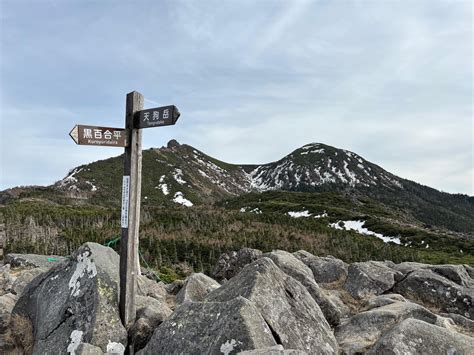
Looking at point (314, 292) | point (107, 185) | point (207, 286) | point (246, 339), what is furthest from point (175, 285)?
point (107, 185)

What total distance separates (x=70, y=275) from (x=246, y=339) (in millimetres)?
4953

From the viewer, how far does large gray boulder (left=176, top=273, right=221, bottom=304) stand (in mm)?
11104

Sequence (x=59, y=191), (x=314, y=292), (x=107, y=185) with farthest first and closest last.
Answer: (x=107, y=185) < (x=59, y=191) < (x=314, y=292)

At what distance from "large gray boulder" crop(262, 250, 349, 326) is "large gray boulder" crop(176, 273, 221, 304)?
229 centimetres

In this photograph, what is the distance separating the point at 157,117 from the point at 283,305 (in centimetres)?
494

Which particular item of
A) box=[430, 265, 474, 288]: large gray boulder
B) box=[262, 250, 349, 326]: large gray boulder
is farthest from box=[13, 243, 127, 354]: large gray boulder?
box=[430, 265, 474, 288]: large gray boulder

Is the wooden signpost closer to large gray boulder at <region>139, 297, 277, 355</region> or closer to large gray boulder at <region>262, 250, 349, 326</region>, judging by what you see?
large gray boulder at <region>139, 297, 277, 355</region>

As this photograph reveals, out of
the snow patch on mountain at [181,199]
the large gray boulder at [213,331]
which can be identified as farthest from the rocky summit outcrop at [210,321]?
the snow patch on mountain at [181,199]

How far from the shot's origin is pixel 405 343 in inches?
274

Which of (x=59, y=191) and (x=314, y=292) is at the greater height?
(x=59, y=191)

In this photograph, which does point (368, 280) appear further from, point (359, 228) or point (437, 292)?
point (359, 228)

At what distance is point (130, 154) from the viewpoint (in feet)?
29.5

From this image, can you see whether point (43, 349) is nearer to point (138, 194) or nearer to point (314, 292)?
point (138, 194)

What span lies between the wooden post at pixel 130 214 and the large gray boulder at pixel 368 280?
34.3 ft
